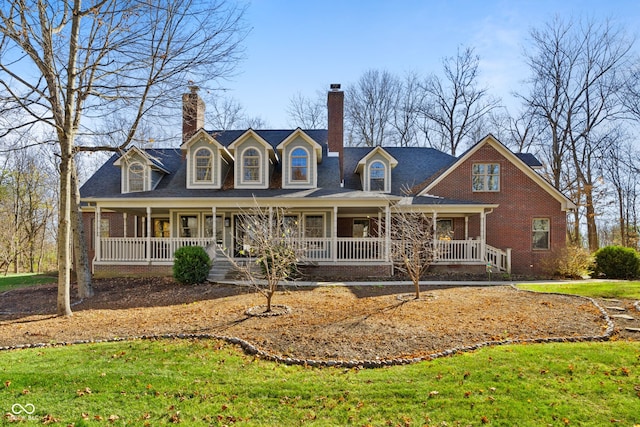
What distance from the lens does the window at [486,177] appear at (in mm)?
17281

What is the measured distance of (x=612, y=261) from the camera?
48.9 feet

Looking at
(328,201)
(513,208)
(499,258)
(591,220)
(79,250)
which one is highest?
(328,201)

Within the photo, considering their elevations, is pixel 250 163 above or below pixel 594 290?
above

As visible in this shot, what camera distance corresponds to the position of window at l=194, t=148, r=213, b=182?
16547 millimetres

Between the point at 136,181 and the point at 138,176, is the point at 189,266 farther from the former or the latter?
the point at 138,176

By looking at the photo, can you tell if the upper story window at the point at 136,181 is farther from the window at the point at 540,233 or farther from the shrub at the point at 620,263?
the shrub at the point at 620,263

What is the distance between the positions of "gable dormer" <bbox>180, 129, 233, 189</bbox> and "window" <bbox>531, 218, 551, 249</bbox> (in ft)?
50.7

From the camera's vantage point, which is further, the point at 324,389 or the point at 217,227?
the point at 217,227

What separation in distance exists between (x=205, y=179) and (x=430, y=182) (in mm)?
11386

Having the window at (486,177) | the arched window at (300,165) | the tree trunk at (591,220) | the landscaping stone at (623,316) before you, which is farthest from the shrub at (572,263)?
the arched window at (300,165)

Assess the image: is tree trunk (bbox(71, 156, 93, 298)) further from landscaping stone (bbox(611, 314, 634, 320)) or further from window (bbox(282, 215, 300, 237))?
landscaping stone (bbox(611, 314, 634, 320))

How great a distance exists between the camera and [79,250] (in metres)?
11.5

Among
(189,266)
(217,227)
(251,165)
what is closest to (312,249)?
(189,266)

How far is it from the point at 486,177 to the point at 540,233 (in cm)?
386
